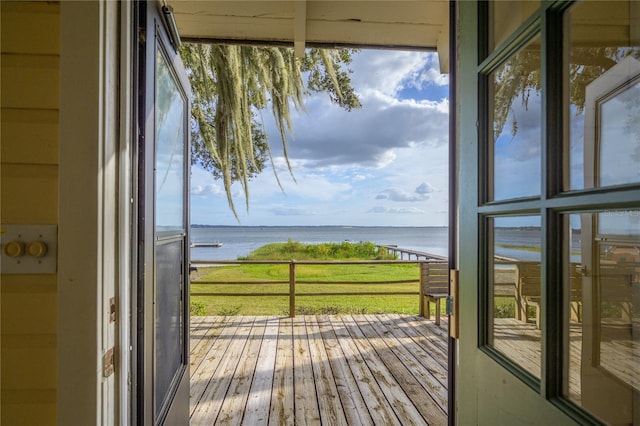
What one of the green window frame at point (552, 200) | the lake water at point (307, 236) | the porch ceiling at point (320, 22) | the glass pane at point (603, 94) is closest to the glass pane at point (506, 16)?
the green window frame at point (552, 200)

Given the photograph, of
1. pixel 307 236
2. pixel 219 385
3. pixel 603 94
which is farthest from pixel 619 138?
pixel 307 236

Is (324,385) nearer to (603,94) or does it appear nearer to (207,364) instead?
(207,364)

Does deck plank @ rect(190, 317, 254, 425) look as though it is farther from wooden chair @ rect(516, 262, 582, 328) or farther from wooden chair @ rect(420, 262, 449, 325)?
wooden chair @ rect(420, 262, 449, 325)

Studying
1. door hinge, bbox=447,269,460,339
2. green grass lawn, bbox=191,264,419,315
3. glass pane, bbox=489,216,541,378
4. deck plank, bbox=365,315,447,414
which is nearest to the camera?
glass pane, bbox=489,216,541,378

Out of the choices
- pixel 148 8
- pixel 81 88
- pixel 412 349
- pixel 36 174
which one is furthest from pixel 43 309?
pixel 412 349

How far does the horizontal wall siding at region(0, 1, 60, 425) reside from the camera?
828 mm

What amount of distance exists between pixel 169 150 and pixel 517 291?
1.37 m

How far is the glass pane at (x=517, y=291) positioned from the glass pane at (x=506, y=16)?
1.37ft

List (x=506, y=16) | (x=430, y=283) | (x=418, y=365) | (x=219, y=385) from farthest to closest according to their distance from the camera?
(x=430, y=283), (x=418, y=365), (x=219, y=385), (x=506, y=16)

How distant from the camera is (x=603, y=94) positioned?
21.5 inches

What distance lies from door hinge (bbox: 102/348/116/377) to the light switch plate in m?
0.24

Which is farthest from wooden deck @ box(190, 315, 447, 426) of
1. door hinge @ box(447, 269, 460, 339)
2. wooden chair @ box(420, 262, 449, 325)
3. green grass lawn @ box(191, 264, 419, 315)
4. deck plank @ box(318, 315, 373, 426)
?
green grass lawn @ box(191, 264, 419, 315)

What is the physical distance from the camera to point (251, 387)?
99.6 inches

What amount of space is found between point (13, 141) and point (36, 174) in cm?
10
